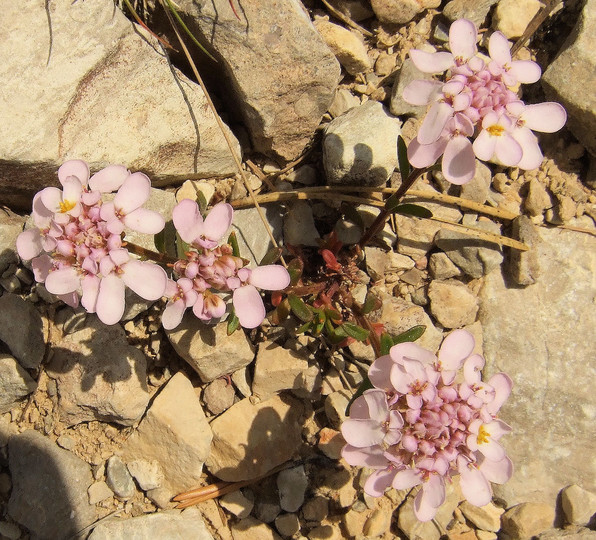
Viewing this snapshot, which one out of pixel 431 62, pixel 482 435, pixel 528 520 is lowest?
pixel 528 520

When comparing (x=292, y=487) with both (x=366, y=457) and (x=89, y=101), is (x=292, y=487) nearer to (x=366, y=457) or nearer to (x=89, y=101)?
(x=366, y=457)

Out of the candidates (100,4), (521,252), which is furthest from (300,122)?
(521,252)

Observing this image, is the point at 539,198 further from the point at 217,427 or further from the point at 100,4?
the point at 100,4

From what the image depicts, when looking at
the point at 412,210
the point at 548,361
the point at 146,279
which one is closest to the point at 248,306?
the point at 146,279

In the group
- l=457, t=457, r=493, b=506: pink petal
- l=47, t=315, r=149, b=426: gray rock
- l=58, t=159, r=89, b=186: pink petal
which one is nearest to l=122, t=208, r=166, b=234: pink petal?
l=58, t=159, r=89, b=186: pink petal

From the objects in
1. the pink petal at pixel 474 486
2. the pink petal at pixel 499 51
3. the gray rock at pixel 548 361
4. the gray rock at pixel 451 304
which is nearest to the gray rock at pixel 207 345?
the gray rock at pixel 451 304
